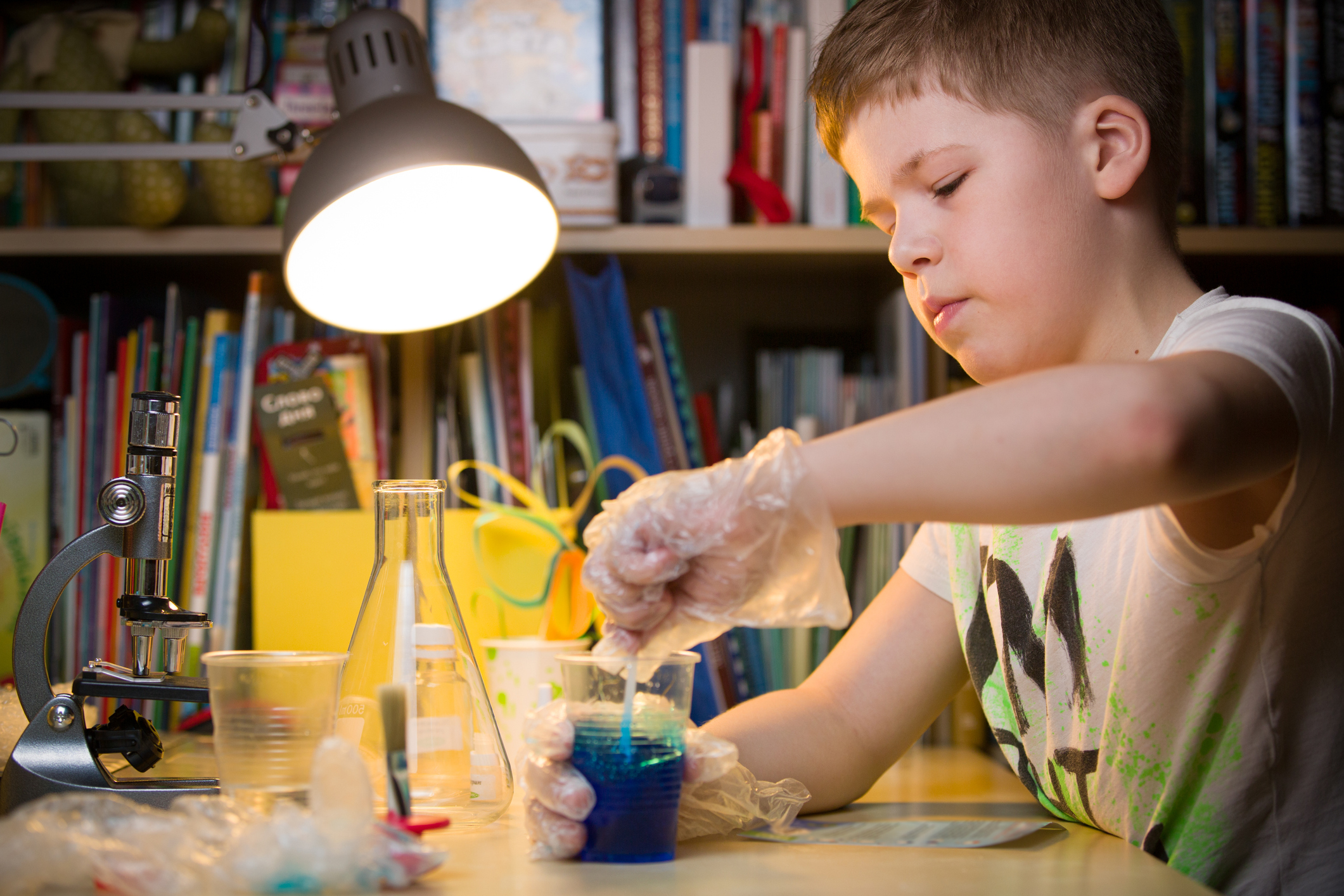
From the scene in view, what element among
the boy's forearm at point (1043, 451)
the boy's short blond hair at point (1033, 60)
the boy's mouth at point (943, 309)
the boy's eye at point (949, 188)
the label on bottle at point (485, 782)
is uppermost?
the boy's short blond hair at point (1033, 60)

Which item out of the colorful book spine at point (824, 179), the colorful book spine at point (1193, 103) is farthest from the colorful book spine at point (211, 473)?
the colorful book spine at point (1193, 103)

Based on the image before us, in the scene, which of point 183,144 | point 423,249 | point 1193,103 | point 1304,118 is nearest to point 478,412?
point 423,249

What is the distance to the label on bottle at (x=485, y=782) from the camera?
708mm

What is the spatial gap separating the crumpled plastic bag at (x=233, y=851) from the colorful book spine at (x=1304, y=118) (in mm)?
1349

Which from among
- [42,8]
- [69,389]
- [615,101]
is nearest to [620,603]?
[615,101]

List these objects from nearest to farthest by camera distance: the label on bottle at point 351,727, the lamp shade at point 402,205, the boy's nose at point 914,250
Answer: the label on bottle at point 351,727
the boy's nose at point 914,250
the lamp shade at point 402,205

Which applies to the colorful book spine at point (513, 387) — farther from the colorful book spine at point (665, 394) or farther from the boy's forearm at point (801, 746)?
the boy's forearm at point (801, 746)

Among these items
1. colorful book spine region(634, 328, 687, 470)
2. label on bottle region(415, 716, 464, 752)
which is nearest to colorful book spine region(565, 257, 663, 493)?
colorful book spine region(634, 328, 687, 470)

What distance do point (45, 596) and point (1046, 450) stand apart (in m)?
0.70

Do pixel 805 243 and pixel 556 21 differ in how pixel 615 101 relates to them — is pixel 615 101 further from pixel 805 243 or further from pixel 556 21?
pixel 805 243

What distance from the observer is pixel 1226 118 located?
4.37 ft

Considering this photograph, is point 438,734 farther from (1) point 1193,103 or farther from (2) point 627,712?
(1) point 1193,103

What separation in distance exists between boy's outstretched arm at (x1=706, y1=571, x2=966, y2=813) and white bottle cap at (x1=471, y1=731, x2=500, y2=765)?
0.67ft

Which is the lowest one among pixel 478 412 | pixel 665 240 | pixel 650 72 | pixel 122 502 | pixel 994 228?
pixel 122 502
